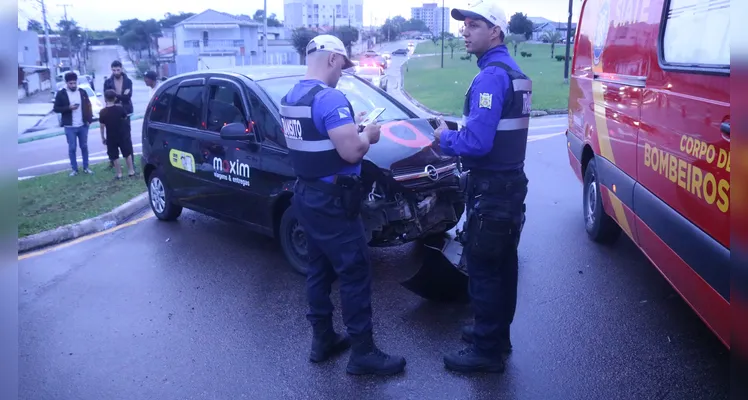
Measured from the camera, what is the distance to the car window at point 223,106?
19.1 feet

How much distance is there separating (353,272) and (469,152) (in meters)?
0.97

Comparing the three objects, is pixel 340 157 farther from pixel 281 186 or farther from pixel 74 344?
pixel 74 344

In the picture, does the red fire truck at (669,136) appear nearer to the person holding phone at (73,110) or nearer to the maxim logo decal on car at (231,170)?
the maxim logo decal on car at (231,170)

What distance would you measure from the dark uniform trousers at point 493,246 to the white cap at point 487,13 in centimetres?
83

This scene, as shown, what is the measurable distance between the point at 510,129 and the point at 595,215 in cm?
296

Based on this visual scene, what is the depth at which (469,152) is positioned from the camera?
342 centimetres

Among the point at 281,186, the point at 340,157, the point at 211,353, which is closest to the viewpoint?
the point at 340,157

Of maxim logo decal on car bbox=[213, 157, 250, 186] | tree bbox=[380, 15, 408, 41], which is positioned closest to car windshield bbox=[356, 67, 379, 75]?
maxim logo decal on car bbox=[213, 157, 250, 186]

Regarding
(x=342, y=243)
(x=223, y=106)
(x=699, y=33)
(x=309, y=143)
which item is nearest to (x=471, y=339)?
(x=342, y=243)

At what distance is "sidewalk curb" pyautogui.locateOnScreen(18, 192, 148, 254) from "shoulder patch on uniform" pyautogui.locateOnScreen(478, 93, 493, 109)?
214 inches

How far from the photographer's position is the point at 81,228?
7.36 meters

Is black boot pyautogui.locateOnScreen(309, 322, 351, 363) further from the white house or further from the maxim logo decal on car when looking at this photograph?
the white house

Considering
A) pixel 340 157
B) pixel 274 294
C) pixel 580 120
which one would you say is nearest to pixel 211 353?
pixel 274 294

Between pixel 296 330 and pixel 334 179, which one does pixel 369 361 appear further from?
pixel 334 179
